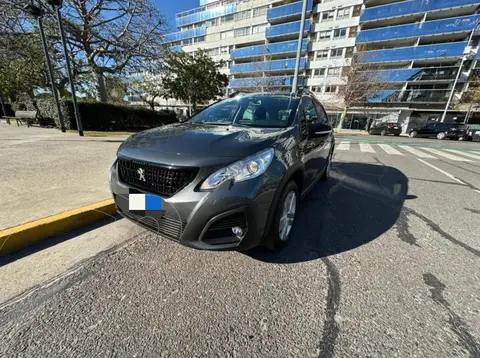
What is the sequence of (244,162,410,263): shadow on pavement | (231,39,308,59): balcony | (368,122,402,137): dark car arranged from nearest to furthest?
(244,162,410,263): shadow on pavement < (368,122,402,137): dark car < (231,39,308,59): balcony

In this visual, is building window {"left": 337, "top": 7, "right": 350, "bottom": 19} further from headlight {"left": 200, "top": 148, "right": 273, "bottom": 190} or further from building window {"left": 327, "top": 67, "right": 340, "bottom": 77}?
headlight {"left": 200, "top": 148, "right": 273, "bottom": 190}

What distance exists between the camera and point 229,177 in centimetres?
165

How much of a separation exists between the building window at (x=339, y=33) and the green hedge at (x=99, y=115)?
3103 centimetres

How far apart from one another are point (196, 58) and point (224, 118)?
24.6m

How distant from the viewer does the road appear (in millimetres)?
1334

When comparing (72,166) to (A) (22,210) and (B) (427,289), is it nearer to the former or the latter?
(A) (22,210)

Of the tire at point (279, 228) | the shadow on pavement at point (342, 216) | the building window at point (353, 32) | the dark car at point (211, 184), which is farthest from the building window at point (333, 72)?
the tire at point (279, 228)

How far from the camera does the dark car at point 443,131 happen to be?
18719 millimetres

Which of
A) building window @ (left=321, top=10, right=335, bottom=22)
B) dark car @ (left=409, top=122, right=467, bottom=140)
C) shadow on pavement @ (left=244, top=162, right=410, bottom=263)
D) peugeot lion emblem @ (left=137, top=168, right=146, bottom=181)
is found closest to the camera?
peugeot lion emblem @ (left=137, top=168, right=146, bottom=181)

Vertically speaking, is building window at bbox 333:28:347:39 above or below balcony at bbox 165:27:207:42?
below

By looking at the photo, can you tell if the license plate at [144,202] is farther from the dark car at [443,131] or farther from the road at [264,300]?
the dark car at [443,131]

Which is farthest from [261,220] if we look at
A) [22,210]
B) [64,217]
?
[22,210]

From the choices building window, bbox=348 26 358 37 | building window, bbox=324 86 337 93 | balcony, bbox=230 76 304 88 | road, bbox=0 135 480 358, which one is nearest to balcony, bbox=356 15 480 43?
building window, bbox=348 26 358 37

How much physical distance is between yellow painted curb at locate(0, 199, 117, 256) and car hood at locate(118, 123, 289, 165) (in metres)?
1.14
